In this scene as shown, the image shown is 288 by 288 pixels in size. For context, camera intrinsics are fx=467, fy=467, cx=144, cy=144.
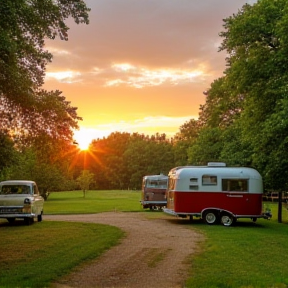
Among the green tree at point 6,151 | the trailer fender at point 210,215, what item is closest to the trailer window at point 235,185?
the trailer fender at point 210,215

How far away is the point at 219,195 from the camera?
917 inches

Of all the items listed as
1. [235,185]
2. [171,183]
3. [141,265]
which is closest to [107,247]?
[141,265]

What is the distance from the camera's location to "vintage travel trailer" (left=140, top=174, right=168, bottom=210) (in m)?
34.4

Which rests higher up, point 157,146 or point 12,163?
point 157,146

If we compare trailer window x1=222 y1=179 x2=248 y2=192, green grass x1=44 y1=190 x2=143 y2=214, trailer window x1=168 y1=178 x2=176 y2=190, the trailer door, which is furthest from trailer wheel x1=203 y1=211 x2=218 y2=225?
green grass x1=44 y1=190 x2=143 y2=214

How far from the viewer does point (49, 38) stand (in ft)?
49.1

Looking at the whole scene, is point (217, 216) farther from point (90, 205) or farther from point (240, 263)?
point (90, 205)

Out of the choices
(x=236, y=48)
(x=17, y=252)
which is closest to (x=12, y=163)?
(x=17, y=252)

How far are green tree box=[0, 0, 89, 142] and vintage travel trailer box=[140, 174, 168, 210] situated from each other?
1948cm

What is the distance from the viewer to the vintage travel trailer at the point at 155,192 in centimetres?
3444

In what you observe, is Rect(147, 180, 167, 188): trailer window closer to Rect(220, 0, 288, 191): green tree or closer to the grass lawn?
Rect(220, 0, 288, 191): green tree

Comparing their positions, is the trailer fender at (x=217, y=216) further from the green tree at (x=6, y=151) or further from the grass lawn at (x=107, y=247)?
the green tree at (x=6, y=151)

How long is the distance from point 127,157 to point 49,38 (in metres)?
99.0

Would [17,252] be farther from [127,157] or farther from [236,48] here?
[127,157]
